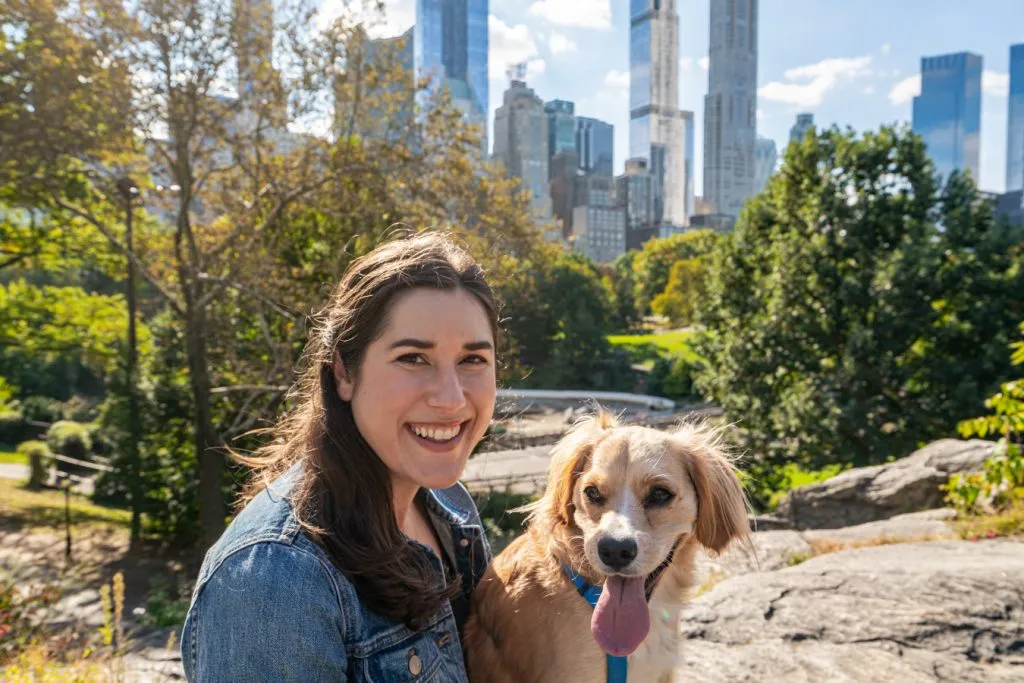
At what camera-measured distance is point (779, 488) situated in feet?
61.6

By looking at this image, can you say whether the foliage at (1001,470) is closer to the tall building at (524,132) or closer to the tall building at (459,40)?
the tall building at (524,132)

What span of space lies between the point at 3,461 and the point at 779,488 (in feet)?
113

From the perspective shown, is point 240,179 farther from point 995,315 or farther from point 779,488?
point 995,315

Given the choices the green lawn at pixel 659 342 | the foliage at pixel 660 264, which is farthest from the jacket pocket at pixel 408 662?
the foliage at pixel 660 264

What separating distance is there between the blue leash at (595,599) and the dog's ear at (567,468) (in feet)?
0.88

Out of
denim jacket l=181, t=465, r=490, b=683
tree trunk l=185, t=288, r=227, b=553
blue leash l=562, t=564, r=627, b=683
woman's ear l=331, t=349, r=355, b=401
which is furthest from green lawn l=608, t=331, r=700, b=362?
denim jacket l=181, t=465, r=490, b=683

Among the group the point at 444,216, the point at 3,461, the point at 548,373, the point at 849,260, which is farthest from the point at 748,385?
the point at 3,461

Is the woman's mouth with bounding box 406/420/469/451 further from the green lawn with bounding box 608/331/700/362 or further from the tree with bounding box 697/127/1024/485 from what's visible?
the green lawn with bounding box 608/331/700/362

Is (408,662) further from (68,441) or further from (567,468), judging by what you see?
(68,441)

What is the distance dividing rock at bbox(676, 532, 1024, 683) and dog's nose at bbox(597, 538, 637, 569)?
1.36 m

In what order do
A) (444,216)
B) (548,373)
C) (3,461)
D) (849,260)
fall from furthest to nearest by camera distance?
(548,373) < (3,461) < (849,260) < (444,216)

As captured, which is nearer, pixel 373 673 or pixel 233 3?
pixel 373 673

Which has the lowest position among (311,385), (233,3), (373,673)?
(373,673)

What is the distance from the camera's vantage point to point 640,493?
293 cm
